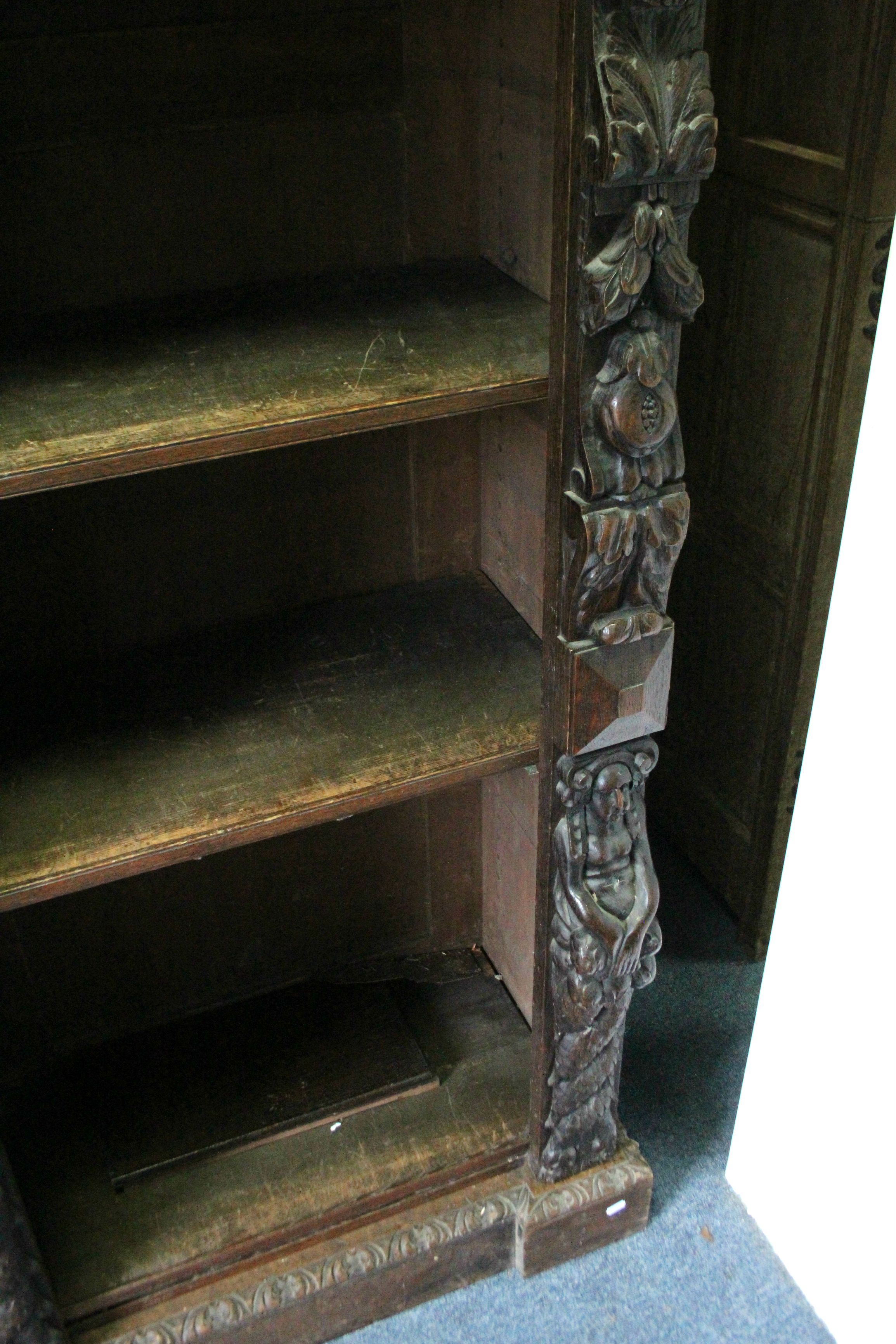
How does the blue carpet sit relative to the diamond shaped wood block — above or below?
below

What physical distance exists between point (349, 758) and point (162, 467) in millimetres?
456

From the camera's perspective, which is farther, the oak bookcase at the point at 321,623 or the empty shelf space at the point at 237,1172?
the empty shelf space at the point at 237,1172

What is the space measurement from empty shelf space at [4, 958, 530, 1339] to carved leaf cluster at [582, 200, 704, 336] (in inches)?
48.9

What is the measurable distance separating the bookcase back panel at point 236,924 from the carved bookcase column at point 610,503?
1.51 feet

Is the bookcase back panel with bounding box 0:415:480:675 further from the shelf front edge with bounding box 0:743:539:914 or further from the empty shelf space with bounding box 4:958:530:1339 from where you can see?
the empty shelf space with bounding box 4:958:530:1339

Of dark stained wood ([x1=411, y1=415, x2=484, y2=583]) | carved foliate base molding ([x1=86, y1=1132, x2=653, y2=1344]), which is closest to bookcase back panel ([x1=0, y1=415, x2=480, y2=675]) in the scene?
dark stained wood ([x1=411, y1=415, x2=484, y2=583])

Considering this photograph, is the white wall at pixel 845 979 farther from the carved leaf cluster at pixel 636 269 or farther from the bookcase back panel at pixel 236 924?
the bookcase back panel at pixel 236 924

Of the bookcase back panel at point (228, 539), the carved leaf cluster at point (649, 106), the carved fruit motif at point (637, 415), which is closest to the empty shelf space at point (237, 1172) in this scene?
the bookcase back panel at point (228, 539)

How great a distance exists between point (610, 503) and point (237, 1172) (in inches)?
45.8

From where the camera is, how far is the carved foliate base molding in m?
1.73

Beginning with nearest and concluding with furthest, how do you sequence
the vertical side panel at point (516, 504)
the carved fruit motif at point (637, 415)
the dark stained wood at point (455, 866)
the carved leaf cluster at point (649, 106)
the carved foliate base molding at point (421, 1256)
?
the carved leaf cluster at point (649, 106), the carved fruit motif at point (637, 415), the vertical side panel at point (516, 504), the carved foliate base molding at point (421, 1256), the dark stained wood at point (455, 866)

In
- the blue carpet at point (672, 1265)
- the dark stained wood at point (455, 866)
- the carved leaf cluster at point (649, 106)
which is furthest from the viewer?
the dark stained wood at point (455, 866)

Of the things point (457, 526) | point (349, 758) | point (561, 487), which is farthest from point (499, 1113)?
point (561, 487)

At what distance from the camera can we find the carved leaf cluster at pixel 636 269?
118 centimetres
